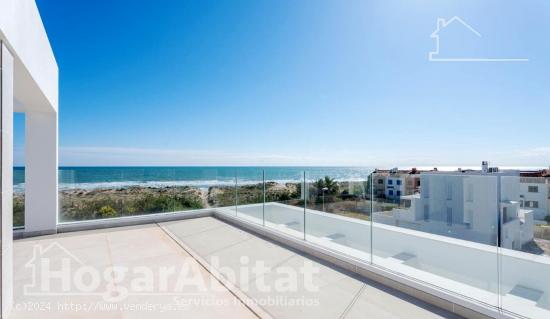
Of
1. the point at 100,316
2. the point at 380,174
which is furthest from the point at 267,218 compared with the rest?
the point at 100,316

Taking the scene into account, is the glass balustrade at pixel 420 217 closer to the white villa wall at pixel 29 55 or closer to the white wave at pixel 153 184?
the white wave at pixel 153 184

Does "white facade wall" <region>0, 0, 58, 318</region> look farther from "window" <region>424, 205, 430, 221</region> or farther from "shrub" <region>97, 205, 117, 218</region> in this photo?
"window" <region>424, 205, 430, 221</region>

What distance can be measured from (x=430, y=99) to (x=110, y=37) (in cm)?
876

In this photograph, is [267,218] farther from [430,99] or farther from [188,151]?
[188,151]

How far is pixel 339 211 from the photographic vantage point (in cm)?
418

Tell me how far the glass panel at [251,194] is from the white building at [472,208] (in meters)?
3.19

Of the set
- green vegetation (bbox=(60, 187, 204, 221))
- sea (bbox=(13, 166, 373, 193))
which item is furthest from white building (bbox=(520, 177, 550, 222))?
green vegetation (bbox=(60, 187, 204, 221))

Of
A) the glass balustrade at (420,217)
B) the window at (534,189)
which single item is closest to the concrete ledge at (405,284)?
the glass balustrade at (420,217)

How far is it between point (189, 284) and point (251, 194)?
322cm

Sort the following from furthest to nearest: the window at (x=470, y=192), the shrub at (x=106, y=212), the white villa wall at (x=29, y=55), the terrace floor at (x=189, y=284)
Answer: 1. the shrub at (x=106, y=212)
2. the window at (x=470, y=192)
3. the terrace floor at (x=189, y=284)
4. the white villa wall at (x=29, y=55)

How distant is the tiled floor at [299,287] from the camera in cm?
239

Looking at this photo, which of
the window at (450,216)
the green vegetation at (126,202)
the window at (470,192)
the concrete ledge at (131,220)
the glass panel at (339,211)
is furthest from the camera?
the green vegetation at (126,202)

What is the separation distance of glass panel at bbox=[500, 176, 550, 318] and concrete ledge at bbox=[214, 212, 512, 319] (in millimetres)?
219

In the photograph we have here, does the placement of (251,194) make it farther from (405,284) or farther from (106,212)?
(405,284)
